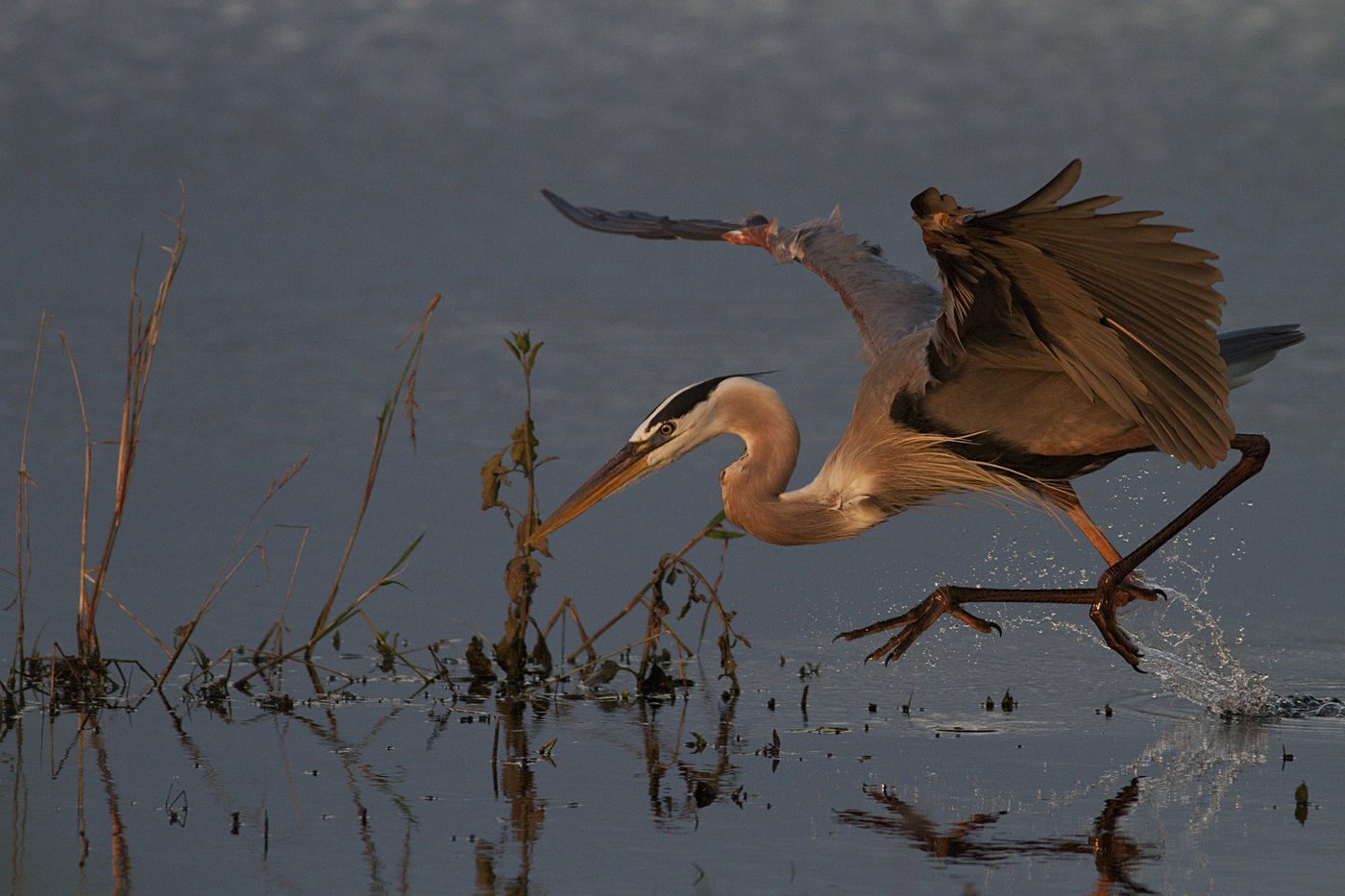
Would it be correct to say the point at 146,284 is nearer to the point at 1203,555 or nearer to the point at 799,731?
the point at 1203,555

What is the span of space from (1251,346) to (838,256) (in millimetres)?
1826

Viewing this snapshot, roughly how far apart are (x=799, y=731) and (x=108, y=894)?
2152 millimetres

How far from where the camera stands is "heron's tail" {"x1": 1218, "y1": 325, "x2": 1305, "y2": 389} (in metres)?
6.30

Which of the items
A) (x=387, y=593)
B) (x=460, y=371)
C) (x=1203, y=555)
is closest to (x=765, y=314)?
(x=460, y=371)

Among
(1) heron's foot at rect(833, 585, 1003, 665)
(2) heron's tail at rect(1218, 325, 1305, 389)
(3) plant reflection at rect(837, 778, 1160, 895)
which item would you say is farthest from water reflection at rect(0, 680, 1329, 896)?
(2) heron's tail at rect(1218, 325, 1305, 389)

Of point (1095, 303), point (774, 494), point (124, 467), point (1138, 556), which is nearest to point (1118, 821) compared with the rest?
point (1095, 303)

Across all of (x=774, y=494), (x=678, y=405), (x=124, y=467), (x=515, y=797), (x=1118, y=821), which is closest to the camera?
(x=1118, y=821)

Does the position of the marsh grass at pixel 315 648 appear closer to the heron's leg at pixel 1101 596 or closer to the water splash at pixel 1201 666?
the heron's leg at pixel 1101 596

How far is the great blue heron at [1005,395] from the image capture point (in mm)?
4695

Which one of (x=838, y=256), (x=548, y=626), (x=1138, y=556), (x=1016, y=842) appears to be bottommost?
(x=1016, y=842)

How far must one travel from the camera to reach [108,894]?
12.1 feet

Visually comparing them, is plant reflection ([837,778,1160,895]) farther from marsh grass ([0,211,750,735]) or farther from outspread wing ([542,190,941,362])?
outspread wing ([542,190,941,362])

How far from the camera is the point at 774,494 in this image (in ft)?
20.0

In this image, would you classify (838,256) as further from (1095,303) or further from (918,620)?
(1095,303)
